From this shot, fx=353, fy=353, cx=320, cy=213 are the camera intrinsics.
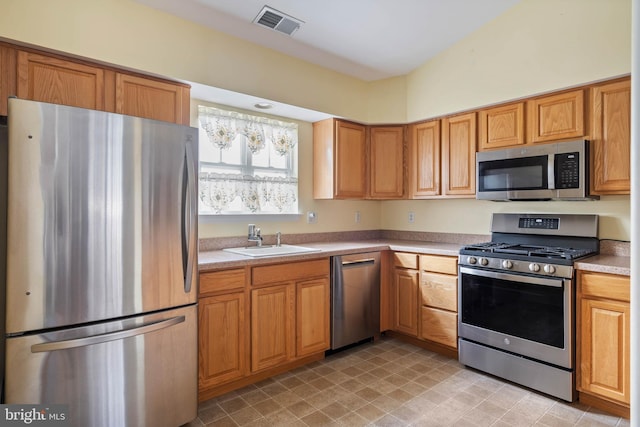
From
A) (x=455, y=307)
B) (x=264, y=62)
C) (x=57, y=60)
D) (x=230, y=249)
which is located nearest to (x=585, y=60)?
(x=455, y=307)

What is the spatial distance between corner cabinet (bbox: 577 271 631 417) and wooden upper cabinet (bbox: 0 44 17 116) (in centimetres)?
347

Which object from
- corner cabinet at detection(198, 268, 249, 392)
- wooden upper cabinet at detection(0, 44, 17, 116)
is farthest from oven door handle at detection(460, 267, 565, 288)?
wooden upper cabinet at detection(0, 44, 17, 116)

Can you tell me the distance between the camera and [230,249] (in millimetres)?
2910

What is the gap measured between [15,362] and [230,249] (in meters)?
1.55

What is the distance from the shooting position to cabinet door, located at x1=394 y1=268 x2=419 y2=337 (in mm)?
3229

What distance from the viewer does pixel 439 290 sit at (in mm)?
3037

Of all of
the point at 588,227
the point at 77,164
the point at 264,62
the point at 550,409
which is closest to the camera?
the point at 77,164

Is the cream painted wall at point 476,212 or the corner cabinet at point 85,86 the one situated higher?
the corner cabinet at point 85,86

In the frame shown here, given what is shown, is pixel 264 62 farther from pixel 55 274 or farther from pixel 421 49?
pixel 55 274

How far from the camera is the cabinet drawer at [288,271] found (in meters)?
2.53

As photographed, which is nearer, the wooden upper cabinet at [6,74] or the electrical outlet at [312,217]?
the wooden upper cabinet at [6,74]

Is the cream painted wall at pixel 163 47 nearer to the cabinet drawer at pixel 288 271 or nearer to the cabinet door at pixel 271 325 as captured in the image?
the cabinet drawer at pixel 288 271

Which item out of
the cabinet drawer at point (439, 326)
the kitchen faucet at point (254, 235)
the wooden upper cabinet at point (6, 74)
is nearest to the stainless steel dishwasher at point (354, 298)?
the cabinet drawer at point (439, 326)

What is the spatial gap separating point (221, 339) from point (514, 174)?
255cm
